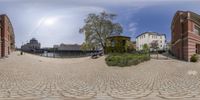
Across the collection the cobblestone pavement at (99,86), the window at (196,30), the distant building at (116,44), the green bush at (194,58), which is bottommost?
the cobblestone pavement at (99,86)

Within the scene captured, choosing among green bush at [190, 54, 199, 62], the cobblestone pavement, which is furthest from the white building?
the cobblestone pavement

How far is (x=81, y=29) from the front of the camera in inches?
1801

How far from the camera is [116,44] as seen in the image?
1704 inches

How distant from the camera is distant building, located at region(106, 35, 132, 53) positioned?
141 feet

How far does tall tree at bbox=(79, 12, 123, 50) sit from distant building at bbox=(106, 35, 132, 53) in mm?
1326

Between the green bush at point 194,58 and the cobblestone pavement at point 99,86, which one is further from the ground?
the green bush at point 194,58

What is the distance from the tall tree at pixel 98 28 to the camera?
45031 millimetres

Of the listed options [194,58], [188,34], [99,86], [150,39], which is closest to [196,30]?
[188,34]

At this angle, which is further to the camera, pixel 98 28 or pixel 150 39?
pixel 150 39

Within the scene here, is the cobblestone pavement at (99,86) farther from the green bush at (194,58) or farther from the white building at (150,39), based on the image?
the white building at (150,39)

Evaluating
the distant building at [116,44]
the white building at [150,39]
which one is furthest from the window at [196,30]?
the white building at [150,39]

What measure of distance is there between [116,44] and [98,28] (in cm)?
510

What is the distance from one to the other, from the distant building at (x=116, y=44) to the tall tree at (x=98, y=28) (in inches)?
52.2

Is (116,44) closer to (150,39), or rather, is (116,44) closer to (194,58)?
(150,39)
